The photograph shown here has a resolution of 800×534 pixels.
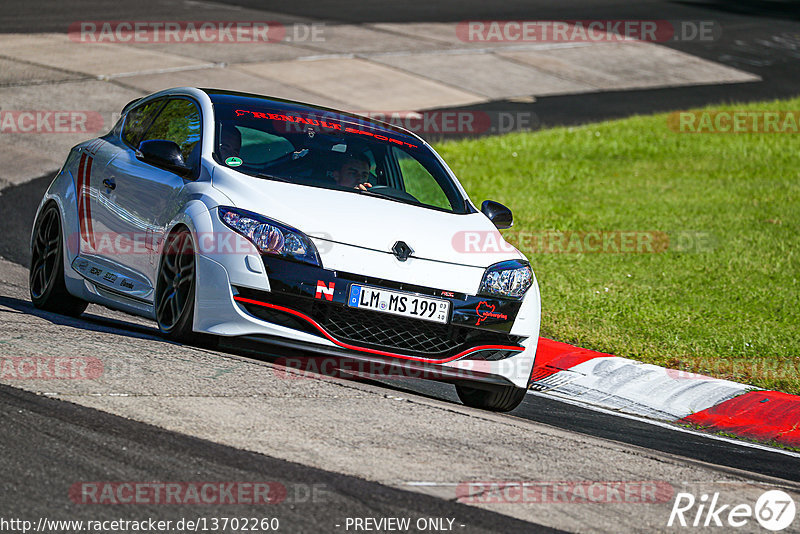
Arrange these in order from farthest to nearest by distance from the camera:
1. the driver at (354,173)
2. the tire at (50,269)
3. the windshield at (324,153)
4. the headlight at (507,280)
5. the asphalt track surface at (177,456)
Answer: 1. the tire at (50,269)
2. the driver at (354,173)
3. the windshield at (324,153)
4. the headlight at (507,280)
5. the asphalt track surface at (177,456)

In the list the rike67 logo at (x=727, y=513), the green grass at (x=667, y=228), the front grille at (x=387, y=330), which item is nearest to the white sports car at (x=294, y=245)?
the front grille at (x=387, y=330)

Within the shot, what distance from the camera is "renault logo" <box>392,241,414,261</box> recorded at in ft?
21.0

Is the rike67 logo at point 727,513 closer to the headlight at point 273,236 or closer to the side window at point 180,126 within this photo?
the headlight at point 273,236

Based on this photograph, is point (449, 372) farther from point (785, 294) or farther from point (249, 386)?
point (785, 294)

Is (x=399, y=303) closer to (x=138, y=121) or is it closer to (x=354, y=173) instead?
(x=354, y=173)

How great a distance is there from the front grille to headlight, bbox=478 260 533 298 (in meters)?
0.31

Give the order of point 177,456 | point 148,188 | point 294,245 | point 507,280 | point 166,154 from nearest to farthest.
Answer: point 177,456 < point 294,245 < point 507,280 < point 166,154 < point 148,188

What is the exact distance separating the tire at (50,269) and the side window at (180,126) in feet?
3.22

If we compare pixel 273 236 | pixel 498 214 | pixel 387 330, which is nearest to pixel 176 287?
pixel 273 236

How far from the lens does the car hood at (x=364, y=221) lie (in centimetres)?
643

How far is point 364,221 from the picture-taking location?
21.6 ft

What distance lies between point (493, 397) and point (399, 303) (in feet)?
3.67

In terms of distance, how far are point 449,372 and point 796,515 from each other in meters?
2.12

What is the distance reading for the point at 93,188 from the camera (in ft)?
25.7
